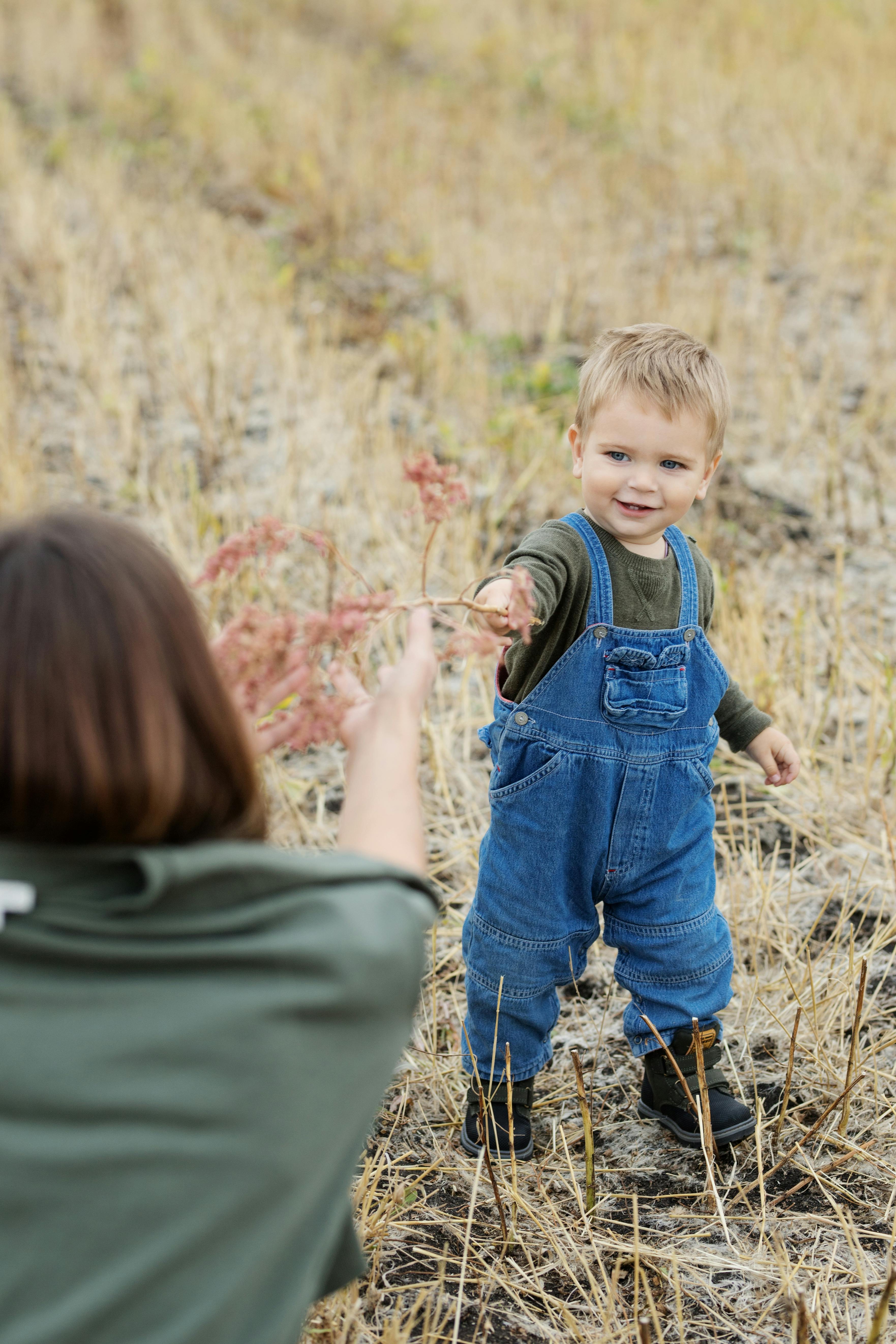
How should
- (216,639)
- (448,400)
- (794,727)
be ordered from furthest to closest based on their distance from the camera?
(448,400) < (794,727) < (216,639)

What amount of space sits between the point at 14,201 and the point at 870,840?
20.5 feet

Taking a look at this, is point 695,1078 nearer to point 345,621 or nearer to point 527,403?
point 345,621

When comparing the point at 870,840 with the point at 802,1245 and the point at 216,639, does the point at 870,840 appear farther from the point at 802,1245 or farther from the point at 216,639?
the point at 216,639

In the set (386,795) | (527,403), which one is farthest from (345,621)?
(527,403)

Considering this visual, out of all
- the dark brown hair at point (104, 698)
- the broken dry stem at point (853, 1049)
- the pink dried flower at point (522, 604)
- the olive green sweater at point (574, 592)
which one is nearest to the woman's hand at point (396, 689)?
the pink dried flower at point (522, 604)

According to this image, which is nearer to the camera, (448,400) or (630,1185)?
(630,1185)

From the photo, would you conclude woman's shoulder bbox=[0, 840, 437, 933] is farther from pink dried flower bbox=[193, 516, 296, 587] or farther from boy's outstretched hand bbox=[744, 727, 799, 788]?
boy's outstretched hand bbox=[744, 727, 799, 788]

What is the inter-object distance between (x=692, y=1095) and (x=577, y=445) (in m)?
1.15

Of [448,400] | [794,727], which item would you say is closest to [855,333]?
[448,400]

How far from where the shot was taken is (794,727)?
290 cm

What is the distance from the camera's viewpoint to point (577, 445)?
1.82m

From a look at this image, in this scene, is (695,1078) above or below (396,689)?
below

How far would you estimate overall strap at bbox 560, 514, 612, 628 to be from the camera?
1700 millimetres

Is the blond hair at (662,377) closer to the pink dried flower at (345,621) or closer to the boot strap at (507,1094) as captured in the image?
the pink dried flower at (345,621)
